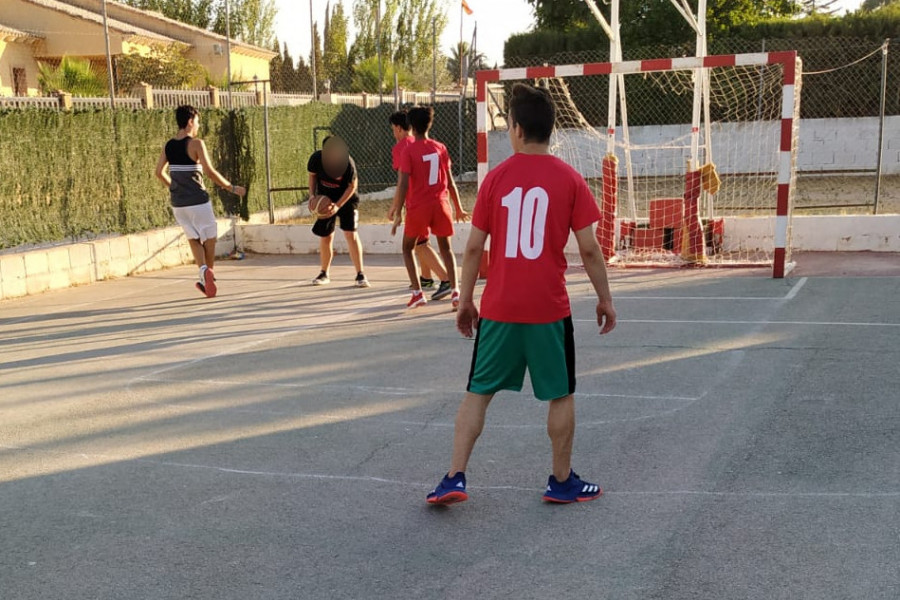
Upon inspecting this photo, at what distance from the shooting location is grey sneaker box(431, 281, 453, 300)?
10531 mm

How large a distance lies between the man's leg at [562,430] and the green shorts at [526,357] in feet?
0.21

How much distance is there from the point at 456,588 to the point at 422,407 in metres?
2.64

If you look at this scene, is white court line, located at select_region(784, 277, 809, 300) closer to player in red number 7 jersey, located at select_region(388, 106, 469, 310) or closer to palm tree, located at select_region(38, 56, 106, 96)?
player in red number 7 jersey, located at select_region(388, 106, 469, 310)

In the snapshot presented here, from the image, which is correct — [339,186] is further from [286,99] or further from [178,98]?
[286,99]

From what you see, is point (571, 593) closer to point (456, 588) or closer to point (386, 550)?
point (456, 588)

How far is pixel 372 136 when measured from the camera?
24828mm

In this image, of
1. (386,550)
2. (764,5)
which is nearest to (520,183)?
(386,550)

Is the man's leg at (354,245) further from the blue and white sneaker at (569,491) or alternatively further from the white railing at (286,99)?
the white railing at (286,99)

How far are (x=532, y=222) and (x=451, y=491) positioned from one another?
4.34 feet

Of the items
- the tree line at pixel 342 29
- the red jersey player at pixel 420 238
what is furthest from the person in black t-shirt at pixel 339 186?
the tree line at pixel 342 29

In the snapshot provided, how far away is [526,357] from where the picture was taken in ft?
15.0

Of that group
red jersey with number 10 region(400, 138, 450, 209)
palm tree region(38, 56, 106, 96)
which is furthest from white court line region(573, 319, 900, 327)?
palm tree region(38, 56, 106, 96)

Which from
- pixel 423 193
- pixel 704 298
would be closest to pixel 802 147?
pixel 704 298

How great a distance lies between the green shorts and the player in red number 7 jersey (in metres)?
5.04
